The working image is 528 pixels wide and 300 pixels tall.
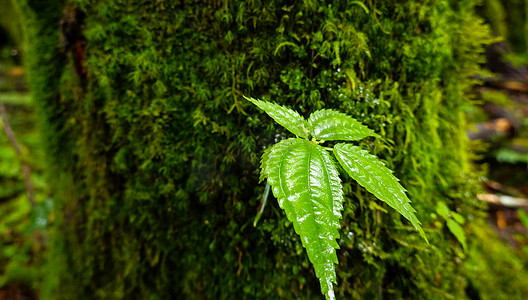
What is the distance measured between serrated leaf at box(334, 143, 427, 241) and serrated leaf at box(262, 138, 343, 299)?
0.08 meters

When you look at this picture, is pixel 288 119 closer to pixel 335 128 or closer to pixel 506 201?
pixel 335 128

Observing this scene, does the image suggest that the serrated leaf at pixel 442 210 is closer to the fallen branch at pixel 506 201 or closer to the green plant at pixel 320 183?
the green plant at pixel 320 183

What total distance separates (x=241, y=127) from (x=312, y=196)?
627 millimetres

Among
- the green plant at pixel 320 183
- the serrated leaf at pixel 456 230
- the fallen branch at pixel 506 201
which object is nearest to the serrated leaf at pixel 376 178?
the green plant at pixel 320 183

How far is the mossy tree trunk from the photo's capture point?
1194 millimetres

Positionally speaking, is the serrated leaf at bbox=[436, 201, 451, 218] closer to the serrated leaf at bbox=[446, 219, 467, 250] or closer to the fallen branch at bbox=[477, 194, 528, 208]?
the serrated leaf at bbox=[446, 219, 467, 250]

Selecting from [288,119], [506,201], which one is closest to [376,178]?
[288,119]

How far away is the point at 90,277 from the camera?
5.71 feet

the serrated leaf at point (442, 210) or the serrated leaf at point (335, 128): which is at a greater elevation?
the serrated leaf at point (335, 128)

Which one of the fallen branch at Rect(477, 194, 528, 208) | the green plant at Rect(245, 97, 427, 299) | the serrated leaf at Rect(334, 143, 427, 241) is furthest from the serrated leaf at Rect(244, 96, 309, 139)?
the fallen branch at Rect(477, 194, 528, 208)

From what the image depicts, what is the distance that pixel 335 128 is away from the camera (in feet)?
3.21

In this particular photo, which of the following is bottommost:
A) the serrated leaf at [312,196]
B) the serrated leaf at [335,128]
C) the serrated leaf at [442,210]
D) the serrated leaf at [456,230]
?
the serrated leaf at [456,230]

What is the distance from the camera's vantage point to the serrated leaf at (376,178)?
0.76 m

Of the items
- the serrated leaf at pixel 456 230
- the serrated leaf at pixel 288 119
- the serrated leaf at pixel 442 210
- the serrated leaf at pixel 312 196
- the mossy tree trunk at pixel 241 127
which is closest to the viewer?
the serrated leaf at pixel 312 196
